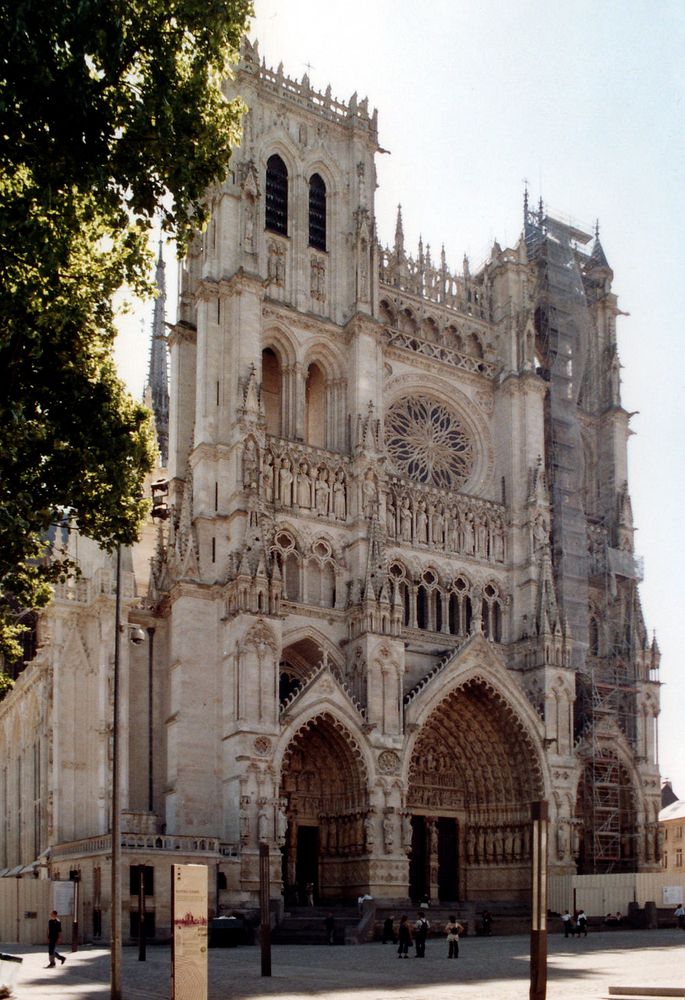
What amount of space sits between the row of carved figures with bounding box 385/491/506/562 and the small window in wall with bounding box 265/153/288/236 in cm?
1155

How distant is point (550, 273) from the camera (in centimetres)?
5453

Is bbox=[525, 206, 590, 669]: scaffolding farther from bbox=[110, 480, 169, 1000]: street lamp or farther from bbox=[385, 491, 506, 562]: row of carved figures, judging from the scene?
bbox=[110, 480, 169, 1000]: street lamp

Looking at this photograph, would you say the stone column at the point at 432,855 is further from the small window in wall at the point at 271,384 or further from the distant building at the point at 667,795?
the distant building at the point at 667,795

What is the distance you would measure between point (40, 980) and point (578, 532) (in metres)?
33.1

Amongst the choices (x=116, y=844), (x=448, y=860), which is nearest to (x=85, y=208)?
(x=116, y=844)

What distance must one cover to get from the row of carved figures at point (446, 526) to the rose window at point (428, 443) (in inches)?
57.0

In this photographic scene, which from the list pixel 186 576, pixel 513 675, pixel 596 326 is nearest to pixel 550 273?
pixel 596 326

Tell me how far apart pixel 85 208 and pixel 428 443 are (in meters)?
32.5

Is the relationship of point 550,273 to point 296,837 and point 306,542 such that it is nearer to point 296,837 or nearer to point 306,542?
point 306,542

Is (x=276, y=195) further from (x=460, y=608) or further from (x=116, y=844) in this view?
(x=116, y=844)

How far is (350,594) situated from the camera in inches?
1722

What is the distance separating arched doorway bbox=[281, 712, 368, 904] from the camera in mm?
40969

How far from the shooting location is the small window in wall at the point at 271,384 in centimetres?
4732

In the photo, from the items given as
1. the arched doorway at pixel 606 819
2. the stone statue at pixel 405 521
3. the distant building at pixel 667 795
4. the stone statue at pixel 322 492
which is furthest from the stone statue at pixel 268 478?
the distant building at pixel 667 795
